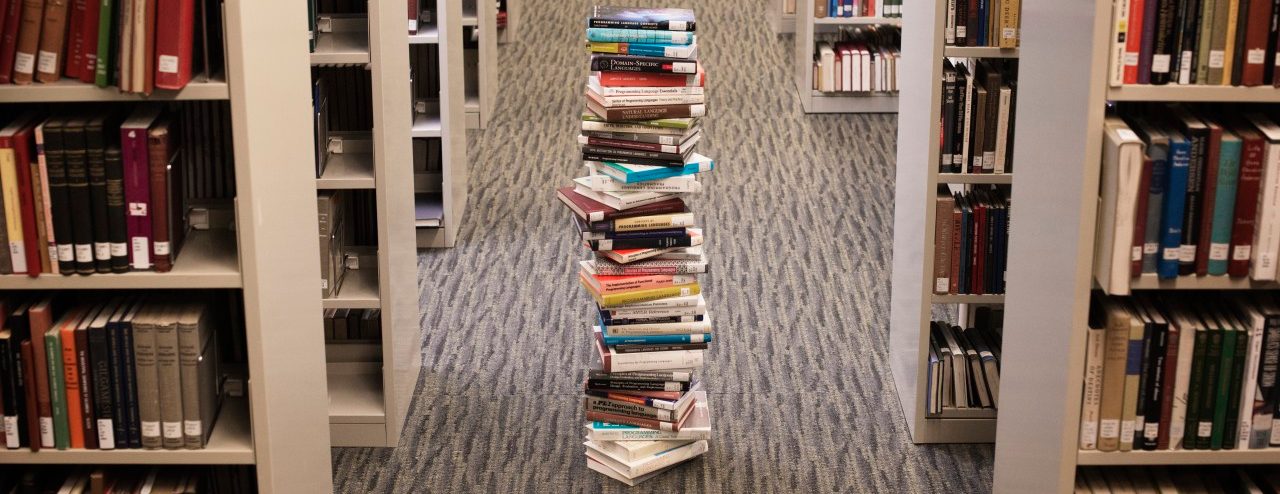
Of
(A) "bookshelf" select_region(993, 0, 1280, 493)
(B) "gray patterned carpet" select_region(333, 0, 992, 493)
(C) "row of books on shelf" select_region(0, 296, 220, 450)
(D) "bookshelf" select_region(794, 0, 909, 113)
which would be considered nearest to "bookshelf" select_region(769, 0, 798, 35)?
(B) "gray patterned carpet" select_region(333, 0, 992, 493)

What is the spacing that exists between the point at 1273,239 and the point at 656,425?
2027 mm

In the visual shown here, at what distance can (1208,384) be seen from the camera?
2803 mm

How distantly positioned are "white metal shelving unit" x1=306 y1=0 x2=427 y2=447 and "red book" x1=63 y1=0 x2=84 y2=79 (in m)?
1.50

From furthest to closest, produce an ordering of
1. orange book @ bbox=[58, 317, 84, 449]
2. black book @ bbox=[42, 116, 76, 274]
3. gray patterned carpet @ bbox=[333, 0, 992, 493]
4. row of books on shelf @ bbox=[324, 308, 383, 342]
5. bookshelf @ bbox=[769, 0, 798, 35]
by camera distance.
→ bookshelf @ bbox=[769, 0, 798, 35] < row of books on shelf @ bbox=[324, 308, 383, 342] < gray patterned carpet @ bbox=[333, 0, 992, 493] < orange book @ bbox=[58, 317, 84, 449] < black book @ bbox=[42, 116, 76, 274]

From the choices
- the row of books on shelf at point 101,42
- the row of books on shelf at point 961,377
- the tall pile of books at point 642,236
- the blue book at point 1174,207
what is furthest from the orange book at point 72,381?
the row of books on shelf at point 961,377

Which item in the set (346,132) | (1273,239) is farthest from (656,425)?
(1273,239)

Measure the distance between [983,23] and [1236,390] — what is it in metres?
1.62

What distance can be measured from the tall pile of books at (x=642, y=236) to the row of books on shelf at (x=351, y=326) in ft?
2.49

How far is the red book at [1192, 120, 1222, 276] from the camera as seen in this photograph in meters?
2.63

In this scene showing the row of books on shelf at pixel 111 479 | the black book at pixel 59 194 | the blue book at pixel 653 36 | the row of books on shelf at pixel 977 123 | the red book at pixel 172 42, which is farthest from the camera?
the row of books on shelf at pixel 977 123

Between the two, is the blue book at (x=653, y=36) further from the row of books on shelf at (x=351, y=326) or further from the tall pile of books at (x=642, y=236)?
the row of books on shelf at (x=351, y=326)

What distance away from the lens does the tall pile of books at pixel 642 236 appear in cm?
410

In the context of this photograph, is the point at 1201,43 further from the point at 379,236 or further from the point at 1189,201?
the point at 379,236

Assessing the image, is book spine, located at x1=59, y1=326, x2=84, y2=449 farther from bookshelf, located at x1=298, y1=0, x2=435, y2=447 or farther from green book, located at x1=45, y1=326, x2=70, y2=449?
bookshelf, located at x1=298, y1=0, x2=435, y2=447
